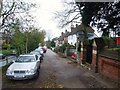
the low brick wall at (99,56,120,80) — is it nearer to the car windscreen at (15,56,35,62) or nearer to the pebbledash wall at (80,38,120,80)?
the pebbledash wall at (80,38,120,80)

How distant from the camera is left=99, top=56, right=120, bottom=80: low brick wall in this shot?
10.9 meters

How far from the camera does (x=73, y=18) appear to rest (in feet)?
81.4

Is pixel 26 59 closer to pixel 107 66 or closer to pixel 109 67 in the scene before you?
pixel 107 66

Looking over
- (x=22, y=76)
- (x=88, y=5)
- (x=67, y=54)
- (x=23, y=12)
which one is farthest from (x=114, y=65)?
(x=67, y=54)

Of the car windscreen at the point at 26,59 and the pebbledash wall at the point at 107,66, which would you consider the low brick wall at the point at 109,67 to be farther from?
the car windscreen at the point at 26,59

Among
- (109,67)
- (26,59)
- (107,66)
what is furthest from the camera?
(26,59)

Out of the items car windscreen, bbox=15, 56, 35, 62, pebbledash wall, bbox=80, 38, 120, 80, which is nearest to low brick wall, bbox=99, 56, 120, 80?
pebbledash wall, bbox=80, 38, 120, 80

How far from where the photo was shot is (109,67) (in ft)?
40.1

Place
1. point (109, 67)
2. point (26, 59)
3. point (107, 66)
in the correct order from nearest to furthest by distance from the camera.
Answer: point (109, 67) < point (107, 66) < point (26, 59)

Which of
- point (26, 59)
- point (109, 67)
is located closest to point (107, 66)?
point (109, 67)

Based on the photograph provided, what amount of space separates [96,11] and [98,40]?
9.36ft

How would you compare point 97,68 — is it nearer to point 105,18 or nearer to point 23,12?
point 105,18

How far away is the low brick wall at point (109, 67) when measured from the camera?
430 inches

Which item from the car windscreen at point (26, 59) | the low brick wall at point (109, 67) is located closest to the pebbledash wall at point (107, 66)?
the low brick wall at point (109, 67)
